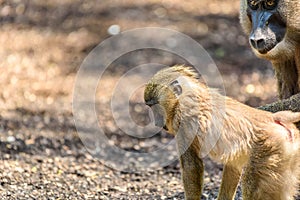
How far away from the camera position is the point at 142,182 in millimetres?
7117

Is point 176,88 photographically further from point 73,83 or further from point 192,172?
point 73,83

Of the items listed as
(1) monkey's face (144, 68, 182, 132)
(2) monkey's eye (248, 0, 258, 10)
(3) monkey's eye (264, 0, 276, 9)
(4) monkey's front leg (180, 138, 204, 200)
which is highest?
(2) monkey's eye (248, 0, 258, 10)

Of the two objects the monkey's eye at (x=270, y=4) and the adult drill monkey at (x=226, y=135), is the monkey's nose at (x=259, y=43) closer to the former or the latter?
the monkey's eye at (x=270, y=4)

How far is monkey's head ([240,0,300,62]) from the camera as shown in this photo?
616 cm

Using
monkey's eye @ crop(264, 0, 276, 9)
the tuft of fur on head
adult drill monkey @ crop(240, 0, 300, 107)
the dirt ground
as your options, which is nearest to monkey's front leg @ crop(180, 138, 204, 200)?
the tuft of fur on head

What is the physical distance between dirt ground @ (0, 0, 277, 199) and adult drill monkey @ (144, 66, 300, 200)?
1280 millimetres

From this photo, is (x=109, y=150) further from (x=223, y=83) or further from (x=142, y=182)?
(x=223, y=83)

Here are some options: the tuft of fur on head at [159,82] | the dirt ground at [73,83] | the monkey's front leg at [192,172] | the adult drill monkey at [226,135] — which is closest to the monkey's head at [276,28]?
the adult drill monkey at [226,135]

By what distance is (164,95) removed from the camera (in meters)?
5.52

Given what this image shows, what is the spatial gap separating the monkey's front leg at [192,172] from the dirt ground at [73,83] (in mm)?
1226

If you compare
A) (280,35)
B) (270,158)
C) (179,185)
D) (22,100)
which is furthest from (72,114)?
(270,158)

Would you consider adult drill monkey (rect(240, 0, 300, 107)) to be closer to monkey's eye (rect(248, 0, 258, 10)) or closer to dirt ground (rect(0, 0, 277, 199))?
monkey's eye (rect(248, 0, 258, 10))

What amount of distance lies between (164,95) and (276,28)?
4.57ft

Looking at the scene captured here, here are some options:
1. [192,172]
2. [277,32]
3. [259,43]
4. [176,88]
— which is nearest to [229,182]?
[192,172]
